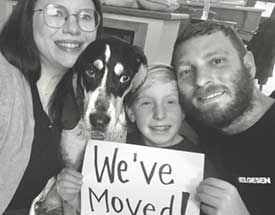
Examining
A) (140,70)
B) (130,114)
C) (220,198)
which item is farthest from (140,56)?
(220,198)

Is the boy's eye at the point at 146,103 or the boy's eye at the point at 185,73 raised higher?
the boy's eye at the point at 185,73

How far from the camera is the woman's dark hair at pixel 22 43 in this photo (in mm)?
918

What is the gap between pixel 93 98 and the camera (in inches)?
Result: 32.5

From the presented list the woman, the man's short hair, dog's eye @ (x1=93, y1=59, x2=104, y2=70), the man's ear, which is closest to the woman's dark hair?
the woman

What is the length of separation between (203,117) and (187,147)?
0.08 metres

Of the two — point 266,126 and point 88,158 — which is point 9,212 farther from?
point 266,126

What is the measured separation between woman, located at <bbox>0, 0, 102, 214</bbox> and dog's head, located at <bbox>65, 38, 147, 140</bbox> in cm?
5

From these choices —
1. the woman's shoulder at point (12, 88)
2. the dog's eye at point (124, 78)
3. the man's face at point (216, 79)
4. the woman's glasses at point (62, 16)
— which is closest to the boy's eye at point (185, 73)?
the man's face at point (216, 79)

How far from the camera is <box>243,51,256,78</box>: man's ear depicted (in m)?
0.84

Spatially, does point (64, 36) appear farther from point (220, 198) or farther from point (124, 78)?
point (220, 198)

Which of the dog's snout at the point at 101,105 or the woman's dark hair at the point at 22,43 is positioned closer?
the dog's snout at the point at 101,105

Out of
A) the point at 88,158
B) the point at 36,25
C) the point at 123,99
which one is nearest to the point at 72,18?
the point at 36,25

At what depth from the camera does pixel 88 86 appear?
84 cm

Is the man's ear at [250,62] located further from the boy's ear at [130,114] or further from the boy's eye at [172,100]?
the boy's ear at [130,114]
